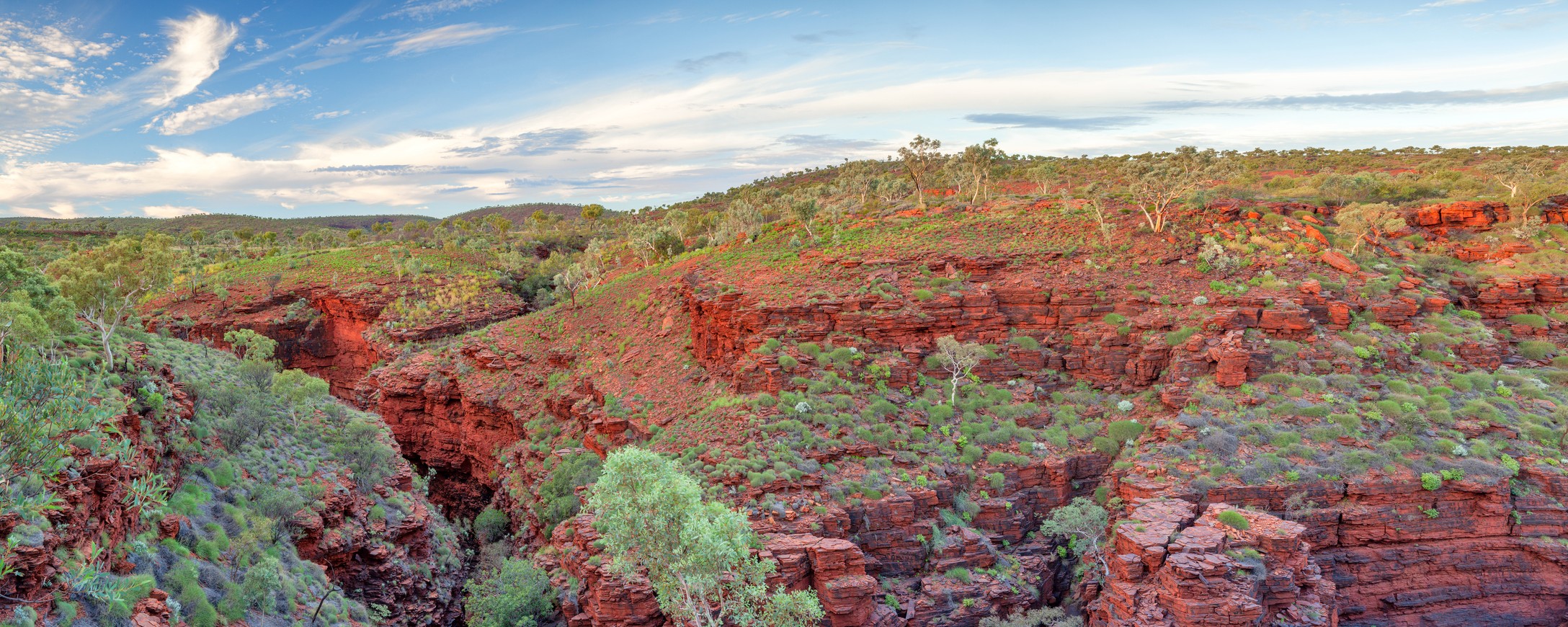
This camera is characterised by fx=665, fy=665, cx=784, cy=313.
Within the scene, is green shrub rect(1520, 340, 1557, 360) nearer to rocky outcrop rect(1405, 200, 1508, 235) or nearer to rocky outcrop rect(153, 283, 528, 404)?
rocky outcrop rect(1405, 200, 1508, 235)

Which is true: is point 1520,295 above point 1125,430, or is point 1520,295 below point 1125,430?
above

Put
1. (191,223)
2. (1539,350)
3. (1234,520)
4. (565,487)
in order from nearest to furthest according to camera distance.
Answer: (1234,520) → (1539,350) → (565,487) → (191,223)

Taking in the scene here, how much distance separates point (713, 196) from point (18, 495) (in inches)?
4176

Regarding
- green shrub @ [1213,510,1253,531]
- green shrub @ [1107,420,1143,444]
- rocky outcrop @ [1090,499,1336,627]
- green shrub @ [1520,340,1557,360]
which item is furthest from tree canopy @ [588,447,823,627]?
green shrub @ [1520,340,1557,360]

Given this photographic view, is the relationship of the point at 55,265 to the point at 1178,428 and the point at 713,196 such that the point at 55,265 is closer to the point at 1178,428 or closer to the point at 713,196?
the point at 1178,428

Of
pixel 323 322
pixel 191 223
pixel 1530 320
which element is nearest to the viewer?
pixel 1530 320

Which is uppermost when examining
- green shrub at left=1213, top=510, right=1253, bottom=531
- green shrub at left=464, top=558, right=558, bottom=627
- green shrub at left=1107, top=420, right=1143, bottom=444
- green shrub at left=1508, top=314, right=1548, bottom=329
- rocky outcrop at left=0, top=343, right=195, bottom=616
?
rocky outcrop at left=0, top=343, right=195, bottom=616

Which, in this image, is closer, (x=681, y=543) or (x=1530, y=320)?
(x=681, y=543)

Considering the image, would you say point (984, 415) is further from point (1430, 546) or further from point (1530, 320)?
point (1530, 320)

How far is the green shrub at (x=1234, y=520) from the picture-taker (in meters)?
18.0

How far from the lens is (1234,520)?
714 inches

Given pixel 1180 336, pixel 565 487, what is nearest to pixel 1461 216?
pixel 1180 336

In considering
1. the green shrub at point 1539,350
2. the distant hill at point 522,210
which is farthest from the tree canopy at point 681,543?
the distant hill at point 522,210

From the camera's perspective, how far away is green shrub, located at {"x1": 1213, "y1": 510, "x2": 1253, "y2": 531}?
18.0 m
